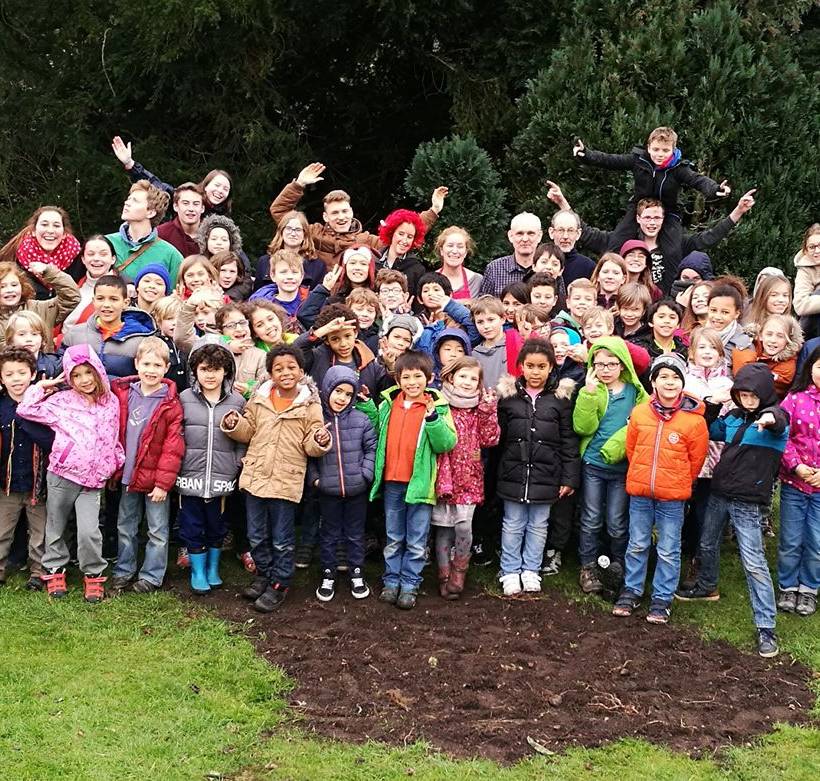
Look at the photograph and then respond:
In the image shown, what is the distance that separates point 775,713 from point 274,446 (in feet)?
10.4

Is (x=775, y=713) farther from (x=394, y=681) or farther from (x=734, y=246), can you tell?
(x=734, y=246)

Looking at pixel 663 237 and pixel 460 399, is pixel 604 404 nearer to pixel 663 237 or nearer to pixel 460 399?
pixel 460 399

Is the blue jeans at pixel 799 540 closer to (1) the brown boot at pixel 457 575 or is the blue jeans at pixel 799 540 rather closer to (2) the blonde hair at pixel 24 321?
(1) the brown boot at pixel 457 575

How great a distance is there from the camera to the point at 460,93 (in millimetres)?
10945

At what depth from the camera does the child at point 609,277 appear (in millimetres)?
7137

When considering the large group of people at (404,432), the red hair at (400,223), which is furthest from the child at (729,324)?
the red hair at (400,223)

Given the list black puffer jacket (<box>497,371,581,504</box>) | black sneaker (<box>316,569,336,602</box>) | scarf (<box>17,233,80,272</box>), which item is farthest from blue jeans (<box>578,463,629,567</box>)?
scarf (<box>17,233,80,272</box>)

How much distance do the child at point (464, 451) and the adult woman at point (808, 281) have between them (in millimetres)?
2552

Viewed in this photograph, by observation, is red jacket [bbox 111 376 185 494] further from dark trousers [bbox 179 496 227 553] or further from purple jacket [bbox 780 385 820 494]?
purple jacket [bbox 780 385 820 494]

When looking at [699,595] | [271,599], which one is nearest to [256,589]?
[271,599]

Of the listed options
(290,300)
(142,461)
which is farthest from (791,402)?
(142,461)

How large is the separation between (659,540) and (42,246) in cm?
480

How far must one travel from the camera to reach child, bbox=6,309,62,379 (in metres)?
6.35

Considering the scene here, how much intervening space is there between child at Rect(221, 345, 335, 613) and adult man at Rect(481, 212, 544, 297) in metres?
2.00
